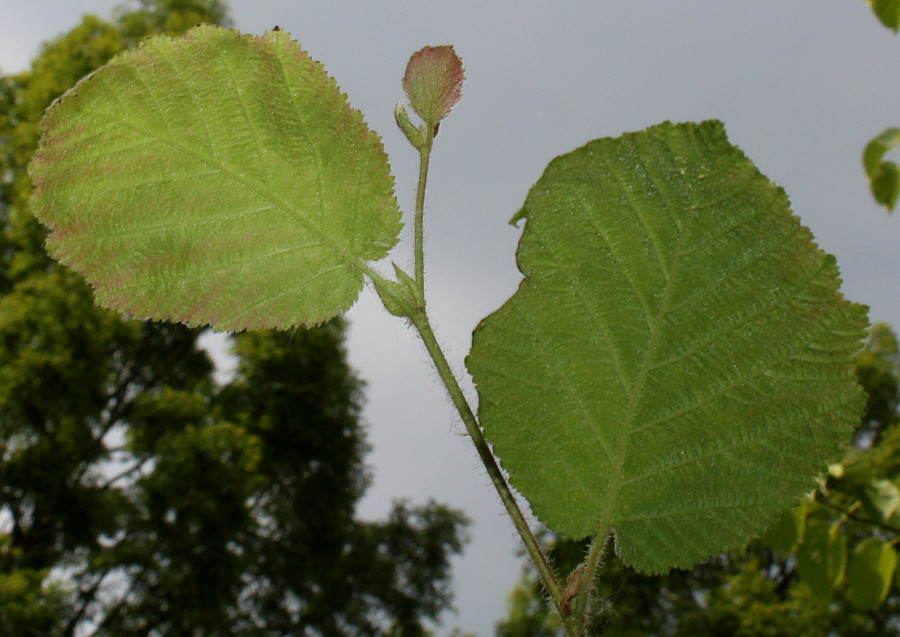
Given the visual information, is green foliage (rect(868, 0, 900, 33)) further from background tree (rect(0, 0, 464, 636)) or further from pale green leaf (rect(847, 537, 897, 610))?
background tree (rect(0, 0, 464, 636))

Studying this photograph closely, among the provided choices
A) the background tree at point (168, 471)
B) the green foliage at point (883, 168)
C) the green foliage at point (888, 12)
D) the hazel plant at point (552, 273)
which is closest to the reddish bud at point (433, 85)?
the hazel plant at point (552, 273)

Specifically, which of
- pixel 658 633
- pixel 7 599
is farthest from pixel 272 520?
pixel 658 633

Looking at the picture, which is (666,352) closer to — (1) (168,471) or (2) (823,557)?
(2) (823,557)

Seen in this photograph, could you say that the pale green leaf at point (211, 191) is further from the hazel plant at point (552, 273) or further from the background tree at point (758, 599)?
the background tree at point (758, 599)

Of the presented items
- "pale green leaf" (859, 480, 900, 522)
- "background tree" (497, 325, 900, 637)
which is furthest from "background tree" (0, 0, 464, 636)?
"pale green leaf" (859, 480, 900, 522)

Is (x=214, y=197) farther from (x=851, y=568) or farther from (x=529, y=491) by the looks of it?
(x=851, y=568)

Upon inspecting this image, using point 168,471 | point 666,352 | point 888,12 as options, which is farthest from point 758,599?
point 666,352

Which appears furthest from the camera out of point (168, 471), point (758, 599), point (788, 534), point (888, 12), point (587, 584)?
point (758, 599)
